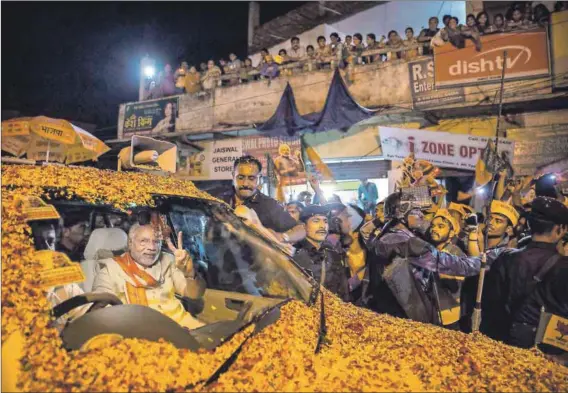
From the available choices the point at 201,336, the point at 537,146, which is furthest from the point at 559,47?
the point at 201,336

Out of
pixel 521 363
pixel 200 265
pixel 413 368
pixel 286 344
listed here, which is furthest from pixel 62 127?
pixel 521 363

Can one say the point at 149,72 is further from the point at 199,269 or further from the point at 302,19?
the point at 199,269

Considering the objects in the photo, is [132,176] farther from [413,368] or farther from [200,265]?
[413,368]

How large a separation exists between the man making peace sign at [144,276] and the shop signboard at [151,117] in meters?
13.1

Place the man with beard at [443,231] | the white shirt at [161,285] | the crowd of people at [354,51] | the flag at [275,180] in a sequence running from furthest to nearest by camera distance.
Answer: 1. the crowd of people at [354,51]
2. the flag at [275,180]
3. the man with beard at [443,231]
4. the white shirt at [161,285]

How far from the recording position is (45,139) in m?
4.95

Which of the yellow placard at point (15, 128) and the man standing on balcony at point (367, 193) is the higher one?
the yellow placard at point (15, 128)

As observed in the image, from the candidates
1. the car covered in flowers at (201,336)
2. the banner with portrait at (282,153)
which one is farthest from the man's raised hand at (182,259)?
the banner with portrait at (282,153)

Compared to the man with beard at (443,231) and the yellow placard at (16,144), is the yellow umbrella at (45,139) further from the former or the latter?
the man with beard at (443,231)

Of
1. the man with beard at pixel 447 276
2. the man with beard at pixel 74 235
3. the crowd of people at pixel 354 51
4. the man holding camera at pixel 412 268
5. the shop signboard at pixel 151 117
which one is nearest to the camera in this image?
the man with beard at pixel 74 235

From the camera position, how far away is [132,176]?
9.60 feet

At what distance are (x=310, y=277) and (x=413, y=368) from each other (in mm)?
956

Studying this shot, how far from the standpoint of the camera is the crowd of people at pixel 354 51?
10078 millimetres

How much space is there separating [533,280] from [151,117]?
14.9m
